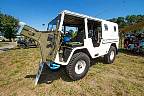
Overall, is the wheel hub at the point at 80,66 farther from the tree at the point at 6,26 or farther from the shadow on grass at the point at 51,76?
the tree at the point at 6,26

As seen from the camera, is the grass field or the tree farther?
the tree

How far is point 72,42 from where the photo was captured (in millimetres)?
6695

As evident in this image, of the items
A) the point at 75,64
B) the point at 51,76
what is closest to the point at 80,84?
the point at 75,64

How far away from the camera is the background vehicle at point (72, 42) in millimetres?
5941

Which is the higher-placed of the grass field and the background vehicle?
the background vehicle

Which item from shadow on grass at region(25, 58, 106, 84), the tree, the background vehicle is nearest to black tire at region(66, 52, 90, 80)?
the background vehicle

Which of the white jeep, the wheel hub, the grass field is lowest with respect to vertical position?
the grass field

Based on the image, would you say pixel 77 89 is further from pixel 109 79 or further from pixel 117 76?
pixel 117 76

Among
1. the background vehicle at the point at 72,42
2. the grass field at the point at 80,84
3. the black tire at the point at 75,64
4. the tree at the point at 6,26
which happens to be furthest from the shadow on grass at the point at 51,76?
the tree at the point at 6,26

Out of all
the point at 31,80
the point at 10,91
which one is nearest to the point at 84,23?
the point at 31,80

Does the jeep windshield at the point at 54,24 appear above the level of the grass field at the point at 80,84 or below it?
above

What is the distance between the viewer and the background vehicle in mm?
5941

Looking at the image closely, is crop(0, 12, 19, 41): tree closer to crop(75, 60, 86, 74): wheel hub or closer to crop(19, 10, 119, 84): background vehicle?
crop(19, 10, 119, 84): background vehicle

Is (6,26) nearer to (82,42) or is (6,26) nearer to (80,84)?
(82,42)
